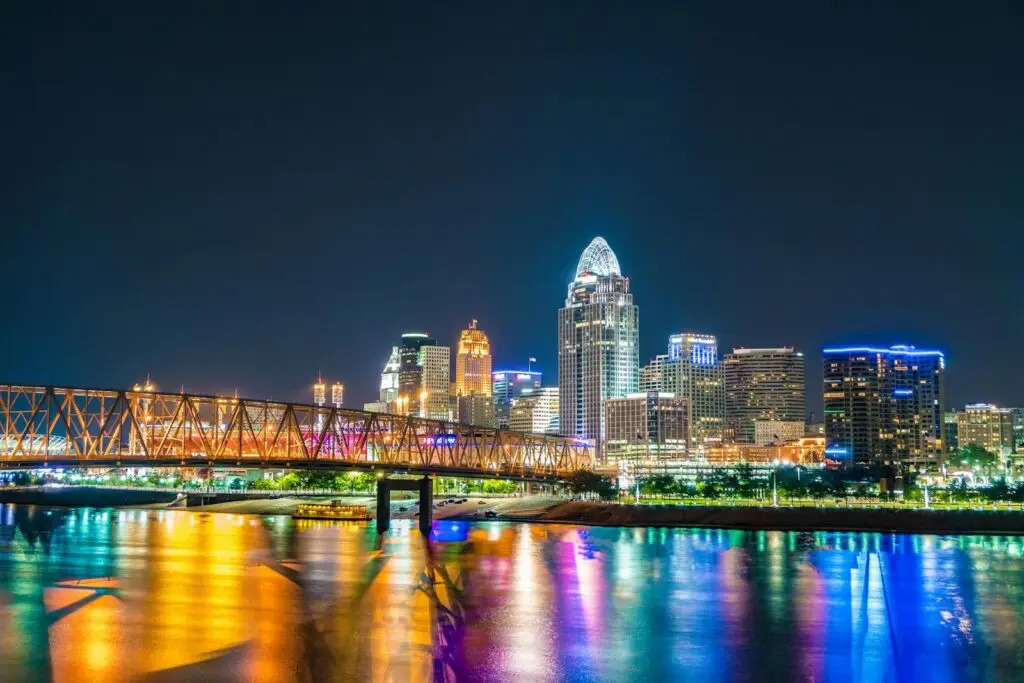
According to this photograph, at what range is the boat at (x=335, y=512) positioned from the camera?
118625 mm

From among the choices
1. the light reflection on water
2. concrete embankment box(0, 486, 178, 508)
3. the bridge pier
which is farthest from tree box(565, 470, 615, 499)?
concrete embankment box(0, 486, 178, 508)

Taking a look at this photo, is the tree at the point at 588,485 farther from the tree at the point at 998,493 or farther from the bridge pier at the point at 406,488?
the tree at the point at 998,493

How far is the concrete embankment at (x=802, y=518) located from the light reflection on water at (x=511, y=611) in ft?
43.1

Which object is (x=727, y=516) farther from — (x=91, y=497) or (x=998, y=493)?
(x=91, y=497)

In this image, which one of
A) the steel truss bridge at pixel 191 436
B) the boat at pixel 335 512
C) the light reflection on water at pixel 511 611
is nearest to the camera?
the light reflection on water at pixel 511 611

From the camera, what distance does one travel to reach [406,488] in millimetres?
101312

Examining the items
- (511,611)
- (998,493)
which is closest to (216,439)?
(511,611)

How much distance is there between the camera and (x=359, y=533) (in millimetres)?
98625

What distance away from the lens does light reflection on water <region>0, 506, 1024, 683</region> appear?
129 ft

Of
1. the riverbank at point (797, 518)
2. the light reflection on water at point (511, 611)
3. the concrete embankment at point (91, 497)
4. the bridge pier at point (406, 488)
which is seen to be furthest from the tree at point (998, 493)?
the concrete embankment at point (91, 497)

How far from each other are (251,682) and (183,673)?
122 inches

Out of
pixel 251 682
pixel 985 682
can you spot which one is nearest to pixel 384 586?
pixel 251 682

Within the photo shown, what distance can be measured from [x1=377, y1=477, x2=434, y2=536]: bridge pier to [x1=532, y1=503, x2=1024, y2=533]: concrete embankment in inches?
694

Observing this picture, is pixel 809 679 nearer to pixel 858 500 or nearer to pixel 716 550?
pixel 716 550
